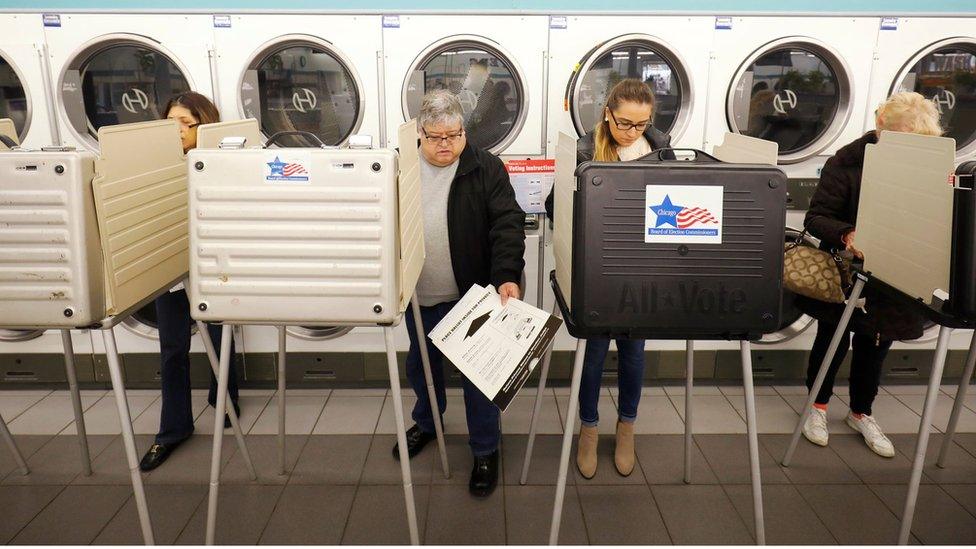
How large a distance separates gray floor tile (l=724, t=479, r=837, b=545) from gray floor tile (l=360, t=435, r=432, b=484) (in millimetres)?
1070

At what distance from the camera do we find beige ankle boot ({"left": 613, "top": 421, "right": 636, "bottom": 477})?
242 centimetres

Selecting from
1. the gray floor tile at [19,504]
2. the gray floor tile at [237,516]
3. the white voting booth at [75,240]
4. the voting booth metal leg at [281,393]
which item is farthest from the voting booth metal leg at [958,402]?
the gray floor tile at [19,504]

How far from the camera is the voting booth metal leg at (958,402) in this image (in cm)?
207

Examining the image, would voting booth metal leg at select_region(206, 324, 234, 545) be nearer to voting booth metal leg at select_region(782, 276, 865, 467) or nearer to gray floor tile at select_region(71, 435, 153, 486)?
gray floor tile at select_region(71, 435, 153, 486)

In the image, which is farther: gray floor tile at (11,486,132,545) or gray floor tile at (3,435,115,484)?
gray floor tile at (3,435,115,484)

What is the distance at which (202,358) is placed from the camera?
3086mm

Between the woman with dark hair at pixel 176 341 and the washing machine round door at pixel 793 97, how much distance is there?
Result: 2415mm

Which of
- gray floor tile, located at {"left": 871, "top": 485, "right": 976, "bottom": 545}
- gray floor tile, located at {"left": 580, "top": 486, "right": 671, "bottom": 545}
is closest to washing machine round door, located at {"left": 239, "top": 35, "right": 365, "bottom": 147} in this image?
gray floor tile, located at {"left": 580, "top": 486, "right": 671, "bottom": 545}

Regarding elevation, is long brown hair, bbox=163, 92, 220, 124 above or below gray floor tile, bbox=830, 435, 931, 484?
above

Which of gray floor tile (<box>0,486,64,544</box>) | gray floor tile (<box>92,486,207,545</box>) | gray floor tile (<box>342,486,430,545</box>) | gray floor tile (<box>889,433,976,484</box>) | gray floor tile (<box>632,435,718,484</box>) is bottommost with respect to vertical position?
gray floor tile (<box>0,486,64,544</box>)

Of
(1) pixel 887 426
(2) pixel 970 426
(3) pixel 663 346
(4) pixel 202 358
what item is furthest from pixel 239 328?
(2) pixel 970 426

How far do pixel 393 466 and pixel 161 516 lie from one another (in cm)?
85

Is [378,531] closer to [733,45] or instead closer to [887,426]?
[887,426]

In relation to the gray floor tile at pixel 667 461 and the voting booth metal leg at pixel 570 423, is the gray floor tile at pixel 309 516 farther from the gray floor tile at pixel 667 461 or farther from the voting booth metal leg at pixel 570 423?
the gray floor tile at pixel 667 461
